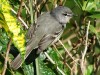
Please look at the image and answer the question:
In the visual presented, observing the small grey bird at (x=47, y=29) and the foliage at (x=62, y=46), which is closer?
the foliage at (x=62, y=46)

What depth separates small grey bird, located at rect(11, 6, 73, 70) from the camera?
3599mm

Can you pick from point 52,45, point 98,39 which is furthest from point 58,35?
point 98,39

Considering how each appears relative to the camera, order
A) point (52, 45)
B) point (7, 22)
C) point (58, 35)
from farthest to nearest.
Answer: point (58, 35) → point (52, 45) → point (7, 22)

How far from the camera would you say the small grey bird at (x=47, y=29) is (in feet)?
11.8

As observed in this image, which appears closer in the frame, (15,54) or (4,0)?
(4,0)

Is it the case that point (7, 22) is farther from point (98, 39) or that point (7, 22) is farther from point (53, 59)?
point (98, 39)

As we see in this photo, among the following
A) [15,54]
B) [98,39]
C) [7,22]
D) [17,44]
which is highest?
[7,22]

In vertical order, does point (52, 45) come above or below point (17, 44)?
below

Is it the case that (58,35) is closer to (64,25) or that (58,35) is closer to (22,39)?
(64,25)

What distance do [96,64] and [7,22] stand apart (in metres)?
2.60

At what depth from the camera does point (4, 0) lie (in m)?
1.33

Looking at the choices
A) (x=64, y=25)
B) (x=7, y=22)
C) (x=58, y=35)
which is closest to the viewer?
(x=7, y=22)

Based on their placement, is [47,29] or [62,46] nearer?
[62,46]

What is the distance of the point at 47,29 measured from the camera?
159 inches
